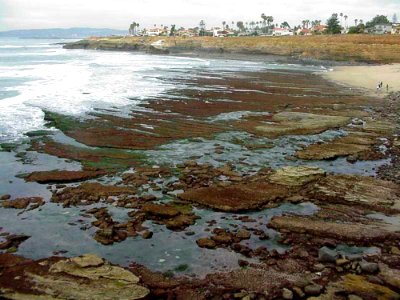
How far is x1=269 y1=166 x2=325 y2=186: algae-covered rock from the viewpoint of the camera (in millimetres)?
17422

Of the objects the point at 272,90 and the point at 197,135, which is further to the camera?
the point at 272,90

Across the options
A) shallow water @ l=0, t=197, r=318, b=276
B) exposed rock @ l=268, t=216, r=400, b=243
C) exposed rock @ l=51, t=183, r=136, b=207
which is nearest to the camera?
shallow water @ l=0, t=197, r=318, b=276

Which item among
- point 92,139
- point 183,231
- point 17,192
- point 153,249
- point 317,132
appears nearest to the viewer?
point 153,249

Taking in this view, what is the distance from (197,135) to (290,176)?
8.72m

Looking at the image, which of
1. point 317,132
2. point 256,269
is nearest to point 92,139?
point 317,132

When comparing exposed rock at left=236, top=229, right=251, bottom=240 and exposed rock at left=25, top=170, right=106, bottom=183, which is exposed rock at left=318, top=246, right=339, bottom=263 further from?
exposed rock at left=25, top=170, right=106, bottom=183

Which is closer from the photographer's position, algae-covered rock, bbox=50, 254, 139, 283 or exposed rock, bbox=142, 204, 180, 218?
algae-covered rock, bbox=50, 254, 139, 283

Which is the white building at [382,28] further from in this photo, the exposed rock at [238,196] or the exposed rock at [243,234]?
the exposed rock at [243,234]

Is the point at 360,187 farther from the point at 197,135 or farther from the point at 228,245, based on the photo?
the point at 197,135

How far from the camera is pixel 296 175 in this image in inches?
705

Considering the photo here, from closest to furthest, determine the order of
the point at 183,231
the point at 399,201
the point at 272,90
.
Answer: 1. the point at 183,231
2. the point at 399,201
3. the point at 272,90

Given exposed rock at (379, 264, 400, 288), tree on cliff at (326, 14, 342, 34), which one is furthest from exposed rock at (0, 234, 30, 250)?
tree on cliff at (326, 14, 342, 34)

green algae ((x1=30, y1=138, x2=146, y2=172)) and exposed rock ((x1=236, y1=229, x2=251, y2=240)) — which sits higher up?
green algae ((x1=30, y1=138, x2=146, y2=172))

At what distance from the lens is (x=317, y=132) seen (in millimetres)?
25969
